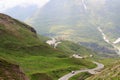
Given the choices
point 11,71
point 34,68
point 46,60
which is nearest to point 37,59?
point 46,60

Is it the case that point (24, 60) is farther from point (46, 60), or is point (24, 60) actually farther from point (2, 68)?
point (2, 68)

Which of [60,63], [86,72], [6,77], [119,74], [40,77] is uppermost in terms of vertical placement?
[60,63]

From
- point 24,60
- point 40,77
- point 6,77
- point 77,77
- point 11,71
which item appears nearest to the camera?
point 6,77

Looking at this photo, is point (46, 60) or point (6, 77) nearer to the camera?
point (6, 77)

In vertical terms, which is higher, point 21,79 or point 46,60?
point 46,60

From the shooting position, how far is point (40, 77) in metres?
140

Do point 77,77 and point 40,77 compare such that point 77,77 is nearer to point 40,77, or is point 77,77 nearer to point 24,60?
point 40,77

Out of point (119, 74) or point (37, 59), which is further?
point (37, 59)

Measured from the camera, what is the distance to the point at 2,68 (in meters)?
61.1

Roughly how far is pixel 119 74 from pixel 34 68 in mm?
98551

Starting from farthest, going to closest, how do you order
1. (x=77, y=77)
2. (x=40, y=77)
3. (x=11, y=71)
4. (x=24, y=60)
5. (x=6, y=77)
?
1. (x=24, y=60)
2. (x=77, y=77)
3. (x=40, y=77)
4. (x=11, y=71)
5. (x=6, y=77)

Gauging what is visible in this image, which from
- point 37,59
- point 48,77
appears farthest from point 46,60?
point 48,77

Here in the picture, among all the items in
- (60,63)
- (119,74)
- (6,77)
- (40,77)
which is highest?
(60,63)

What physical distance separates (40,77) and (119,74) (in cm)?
6597
